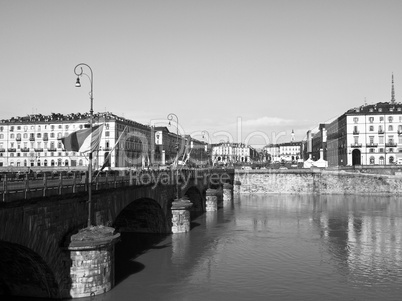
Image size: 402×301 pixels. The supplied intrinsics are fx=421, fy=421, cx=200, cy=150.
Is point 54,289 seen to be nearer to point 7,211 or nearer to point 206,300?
point 7,211

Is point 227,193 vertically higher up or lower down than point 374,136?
lower down

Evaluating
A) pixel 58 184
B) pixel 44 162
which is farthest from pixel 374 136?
pixel 58 184

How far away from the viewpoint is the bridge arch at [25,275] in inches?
829

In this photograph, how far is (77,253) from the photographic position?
2244 cm

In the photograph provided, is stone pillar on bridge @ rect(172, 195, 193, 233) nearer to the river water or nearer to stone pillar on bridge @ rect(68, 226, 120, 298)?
the river water

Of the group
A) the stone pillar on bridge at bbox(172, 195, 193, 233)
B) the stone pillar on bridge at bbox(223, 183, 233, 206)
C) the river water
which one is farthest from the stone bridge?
the stone pillar on bridge at bbox(223, 183, 233, 206)

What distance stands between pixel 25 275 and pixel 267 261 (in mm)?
19032

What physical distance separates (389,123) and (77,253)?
11111 cm

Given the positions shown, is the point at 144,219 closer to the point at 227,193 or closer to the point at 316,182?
the point at 227,193

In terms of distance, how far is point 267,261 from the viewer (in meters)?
34.4

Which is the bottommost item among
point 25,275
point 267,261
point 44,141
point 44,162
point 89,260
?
point 267,261

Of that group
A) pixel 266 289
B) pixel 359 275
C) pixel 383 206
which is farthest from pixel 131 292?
pixel 383 206

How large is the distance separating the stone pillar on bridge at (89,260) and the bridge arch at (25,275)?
3.75 ft

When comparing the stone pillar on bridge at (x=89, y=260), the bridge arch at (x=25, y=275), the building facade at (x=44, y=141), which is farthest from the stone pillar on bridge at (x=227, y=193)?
the bridge arch at (x=25, y=275)
